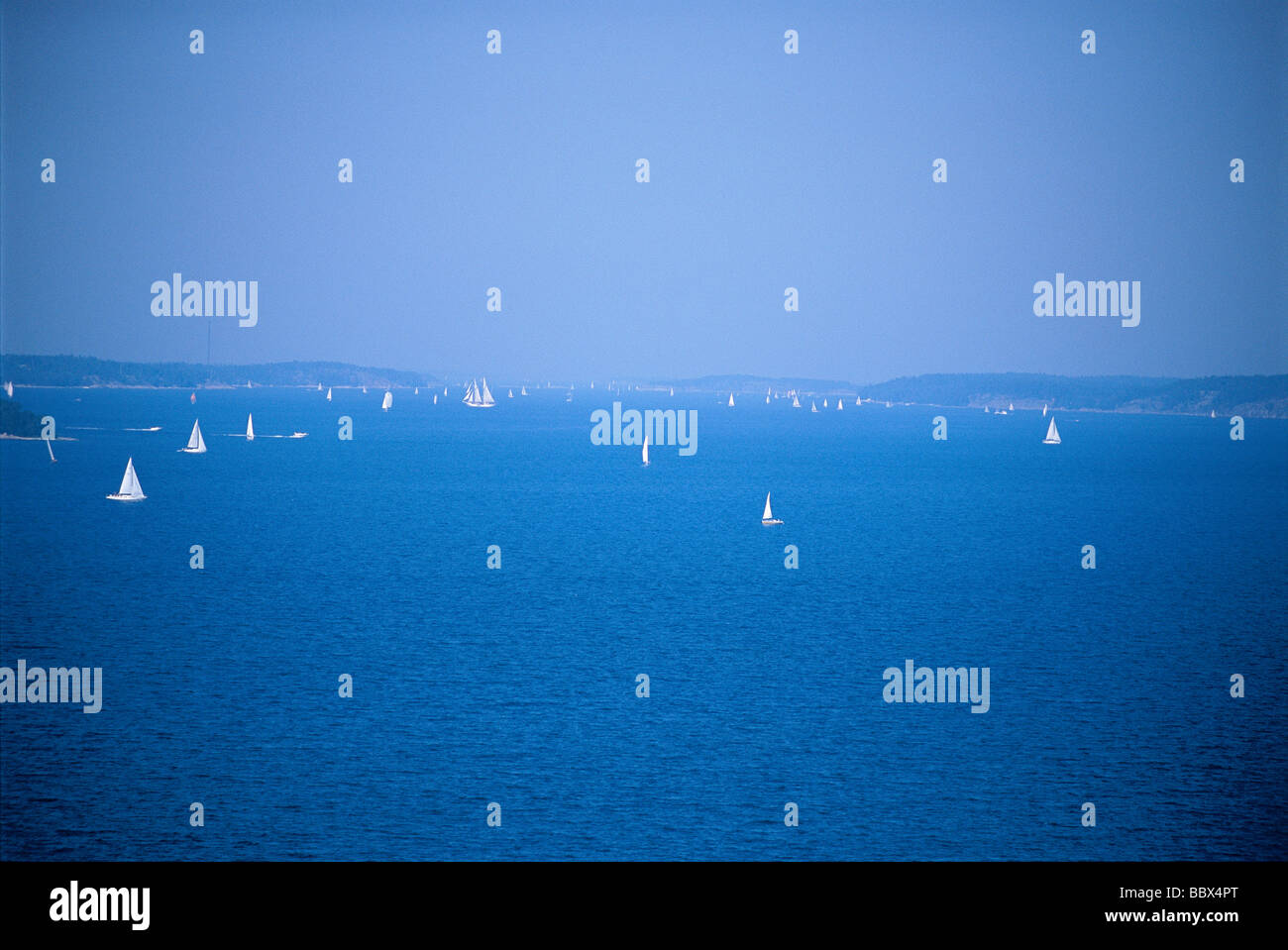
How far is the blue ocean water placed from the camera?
42.1 m

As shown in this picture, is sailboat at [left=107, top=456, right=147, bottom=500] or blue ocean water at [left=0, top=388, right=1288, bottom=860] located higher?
sailboat at [left=107, top=456, right=147, bottom=500]

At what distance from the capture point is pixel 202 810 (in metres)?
42.8

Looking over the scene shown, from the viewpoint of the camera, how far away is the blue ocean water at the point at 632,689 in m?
42.1

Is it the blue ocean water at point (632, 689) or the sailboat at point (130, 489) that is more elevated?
the sailboat at point (130, 489)

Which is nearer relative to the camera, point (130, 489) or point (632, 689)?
point (632, 689)

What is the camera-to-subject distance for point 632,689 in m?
58.8

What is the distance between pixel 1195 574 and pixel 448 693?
6704 cm

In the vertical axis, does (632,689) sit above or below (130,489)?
below

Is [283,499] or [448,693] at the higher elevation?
[283,499]

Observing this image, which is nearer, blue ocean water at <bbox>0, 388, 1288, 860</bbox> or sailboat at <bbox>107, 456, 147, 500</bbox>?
blue ocean water at <bbox>0, 388, 1288, 860</bbox>

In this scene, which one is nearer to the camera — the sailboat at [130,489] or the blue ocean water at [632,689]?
the blue ocean water at [632,689]

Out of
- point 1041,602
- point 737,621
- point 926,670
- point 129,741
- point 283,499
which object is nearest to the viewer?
point 129,741
